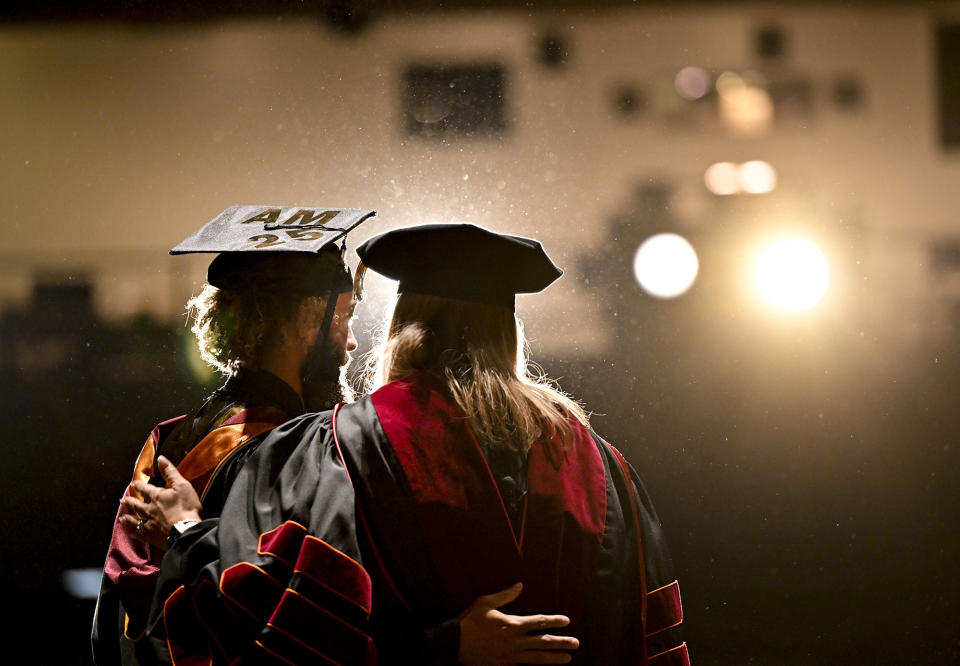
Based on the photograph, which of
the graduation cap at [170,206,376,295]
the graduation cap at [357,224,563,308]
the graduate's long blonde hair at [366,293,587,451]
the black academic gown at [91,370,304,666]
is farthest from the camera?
the graduation cap at [170,206,376,295]

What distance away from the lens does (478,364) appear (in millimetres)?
1205

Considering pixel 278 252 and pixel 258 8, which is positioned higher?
pixel 258 8

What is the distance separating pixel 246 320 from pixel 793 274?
2.14 meters

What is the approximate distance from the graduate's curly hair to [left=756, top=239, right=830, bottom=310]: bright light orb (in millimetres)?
1926

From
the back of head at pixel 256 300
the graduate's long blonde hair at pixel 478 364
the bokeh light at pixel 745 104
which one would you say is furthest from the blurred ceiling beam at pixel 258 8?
the graduate's long blonde hair at pixel 478 364

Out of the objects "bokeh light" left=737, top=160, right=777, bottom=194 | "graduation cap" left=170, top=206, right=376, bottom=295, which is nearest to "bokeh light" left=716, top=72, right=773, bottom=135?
"bokeh light" left=737, top=160, right=777, bottom=194

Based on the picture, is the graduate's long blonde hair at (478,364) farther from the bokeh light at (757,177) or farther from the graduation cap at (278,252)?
the bokeh light at (757,177)

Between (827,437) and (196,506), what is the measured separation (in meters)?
2.51

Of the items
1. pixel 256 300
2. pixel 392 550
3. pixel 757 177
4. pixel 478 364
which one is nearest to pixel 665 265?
pixel 757 177

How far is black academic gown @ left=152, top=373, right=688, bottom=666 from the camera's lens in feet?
3.50

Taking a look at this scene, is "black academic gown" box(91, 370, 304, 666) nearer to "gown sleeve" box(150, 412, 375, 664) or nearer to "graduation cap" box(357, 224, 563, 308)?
"gown sleeve" box(150, 412, 375, 664)

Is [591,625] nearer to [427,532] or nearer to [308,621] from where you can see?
[427,532]

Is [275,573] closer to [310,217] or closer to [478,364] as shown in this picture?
[478,364]

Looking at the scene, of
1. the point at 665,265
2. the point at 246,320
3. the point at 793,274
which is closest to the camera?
the point at 246,320
